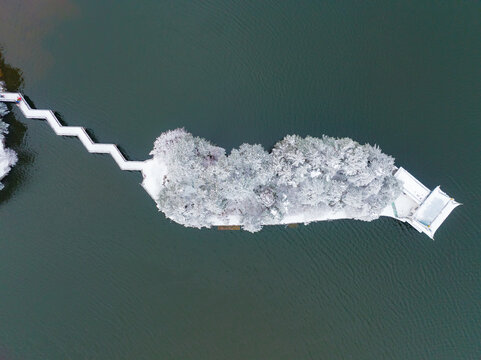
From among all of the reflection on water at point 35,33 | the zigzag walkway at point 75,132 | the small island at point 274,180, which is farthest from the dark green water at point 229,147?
the small island at point 274,180

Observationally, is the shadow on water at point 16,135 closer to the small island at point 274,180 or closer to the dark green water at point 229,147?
the dark green water at point 229,147

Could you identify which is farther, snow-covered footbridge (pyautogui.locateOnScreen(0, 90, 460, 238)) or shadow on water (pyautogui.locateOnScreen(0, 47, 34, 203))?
shadow on water (pyautogui.locateOnScreen(0, 47, 34, 203))

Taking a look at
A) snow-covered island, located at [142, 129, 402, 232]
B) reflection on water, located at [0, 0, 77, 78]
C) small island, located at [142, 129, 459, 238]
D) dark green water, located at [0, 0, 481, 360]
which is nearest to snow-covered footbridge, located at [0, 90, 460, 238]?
small island, located at [142, 129, 459, 238]

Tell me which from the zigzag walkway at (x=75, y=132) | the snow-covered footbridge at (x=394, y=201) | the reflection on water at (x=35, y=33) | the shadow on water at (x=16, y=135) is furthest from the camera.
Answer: the reflection on water at (x=35, y=33)

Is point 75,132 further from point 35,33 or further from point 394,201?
point 394,201

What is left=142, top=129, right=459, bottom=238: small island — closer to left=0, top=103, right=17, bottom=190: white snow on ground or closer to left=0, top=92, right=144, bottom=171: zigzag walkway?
left=0, top=92, right=144, bottom=171: zigzag walkway

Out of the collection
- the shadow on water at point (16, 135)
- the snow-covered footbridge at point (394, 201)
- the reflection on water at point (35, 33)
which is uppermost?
the reflection on water at point (35, 33)

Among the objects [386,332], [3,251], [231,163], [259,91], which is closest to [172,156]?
[231,163]
